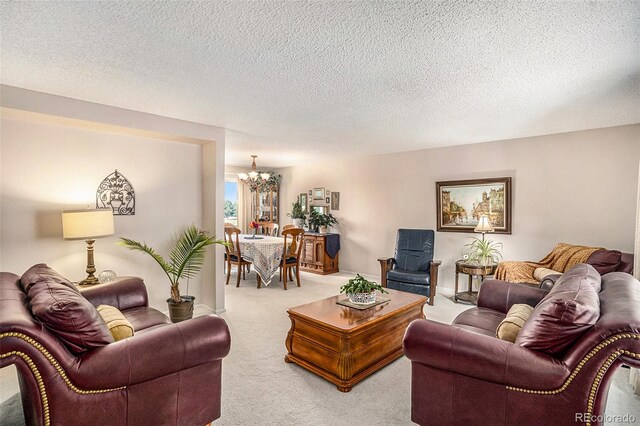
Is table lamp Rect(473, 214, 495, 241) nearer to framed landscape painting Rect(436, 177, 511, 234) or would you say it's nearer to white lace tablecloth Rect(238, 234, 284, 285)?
framed landscape painting Rect(436, 177, 511, 234)

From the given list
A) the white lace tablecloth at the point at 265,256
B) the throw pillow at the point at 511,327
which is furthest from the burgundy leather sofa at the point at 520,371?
the white lace tablecloth at the point at 265,256

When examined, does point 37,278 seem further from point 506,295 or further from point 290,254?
point 290,254

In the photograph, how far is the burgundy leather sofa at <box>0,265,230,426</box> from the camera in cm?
142

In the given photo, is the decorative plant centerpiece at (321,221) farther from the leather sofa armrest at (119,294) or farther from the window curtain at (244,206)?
the leather sofa armrest at (119,294)

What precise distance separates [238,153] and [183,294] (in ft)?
9.38

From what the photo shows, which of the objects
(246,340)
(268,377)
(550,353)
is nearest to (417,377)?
(550,353)

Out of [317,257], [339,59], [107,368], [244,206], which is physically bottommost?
[317,257]

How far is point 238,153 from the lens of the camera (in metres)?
6.20

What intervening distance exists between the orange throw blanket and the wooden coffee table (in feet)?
5.90

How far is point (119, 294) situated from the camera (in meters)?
2.85

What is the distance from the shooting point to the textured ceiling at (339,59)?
5.71ft

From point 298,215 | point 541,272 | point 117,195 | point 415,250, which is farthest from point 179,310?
point 541,272

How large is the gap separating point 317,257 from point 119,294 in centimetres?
431

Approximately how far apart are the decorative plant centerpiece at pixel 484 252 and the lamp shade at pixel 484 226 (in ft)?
0.88
